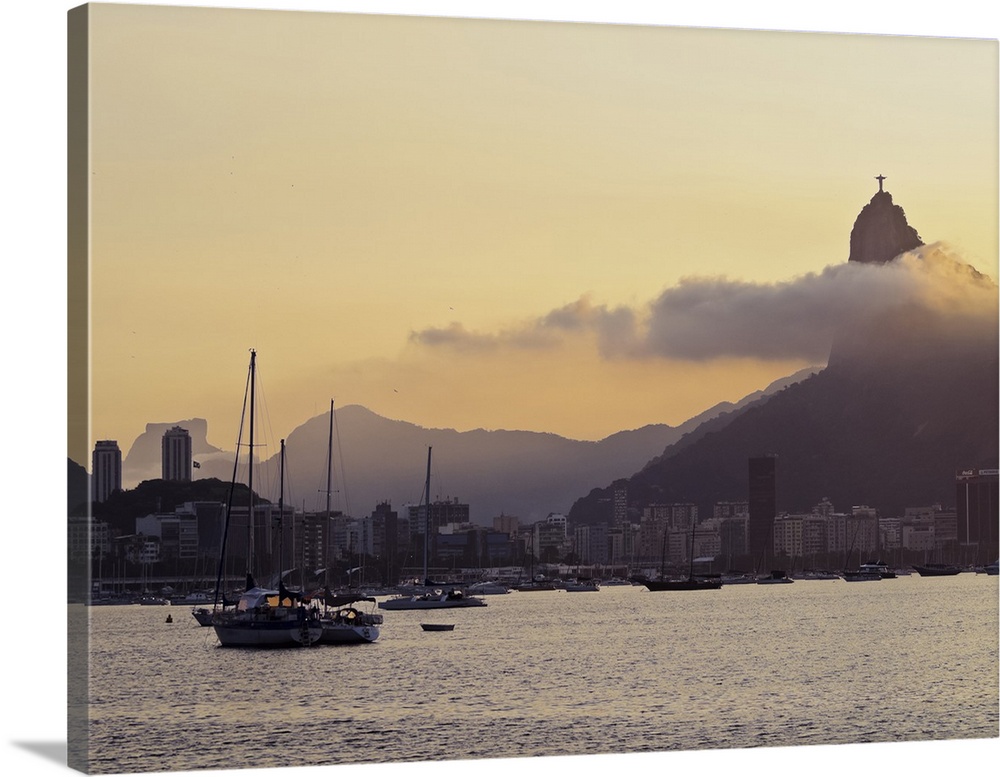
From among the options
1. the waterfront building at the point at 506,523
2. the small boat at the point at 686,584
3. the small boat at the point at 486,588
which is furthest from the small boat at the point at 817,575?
the waterfront building at the point at 506,523

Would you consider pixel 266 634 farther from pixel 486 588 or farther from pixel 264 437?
pixel 486 588

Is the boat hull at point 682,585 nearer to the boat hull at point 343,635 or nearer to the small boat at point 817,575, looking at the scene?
the small boat at point 817,575

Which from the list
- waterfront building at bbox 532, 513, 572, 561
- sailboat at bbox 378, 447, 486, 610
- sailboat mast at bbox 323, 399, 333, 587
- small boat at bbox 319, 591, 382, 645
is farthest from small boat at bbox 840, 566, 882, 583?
small boat at bbox 319, 591, 382, 645

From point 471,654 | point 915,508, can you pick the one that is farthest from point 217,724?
point 471,654

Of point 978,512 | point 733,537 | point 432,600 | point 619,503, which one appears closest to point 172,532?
point 978,512

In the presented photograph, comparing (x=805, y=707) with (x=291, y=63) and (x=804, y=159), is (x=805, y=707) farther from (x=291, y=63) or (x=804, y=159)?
(x=291, y=63)

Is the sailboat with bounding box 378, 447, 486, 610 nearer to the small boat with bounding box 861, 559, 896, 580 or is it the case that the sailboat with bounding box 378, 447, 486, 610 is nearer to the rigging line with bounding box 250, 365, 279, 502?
the small boat with bounding box 861, 559, 896, 580
